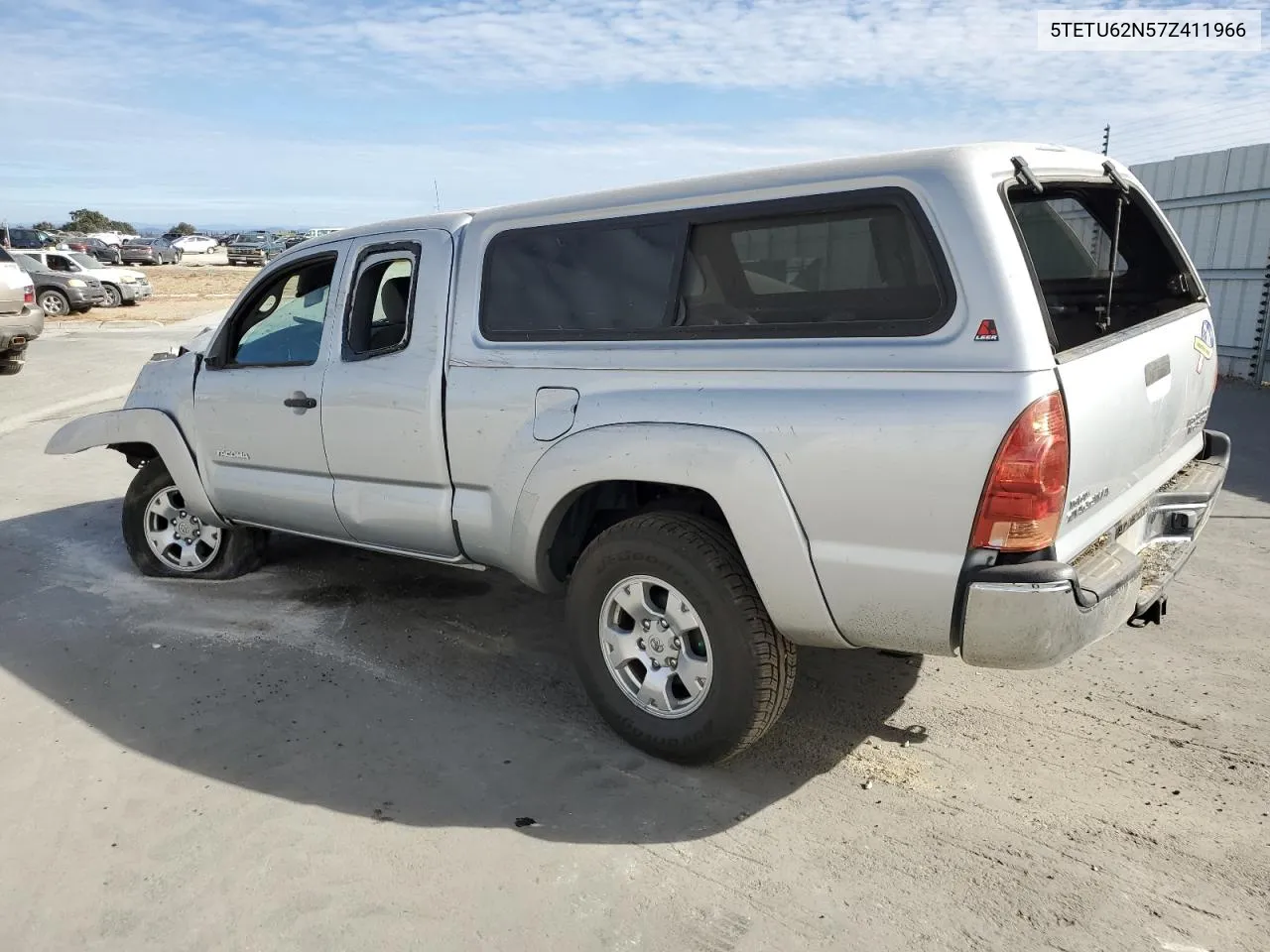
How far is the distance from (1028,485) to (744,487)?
838 millimetres

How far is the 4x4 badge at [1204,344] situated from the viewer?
371 centimetres

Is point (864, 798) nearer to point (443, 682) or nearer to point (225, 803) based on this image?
point (443, 682)

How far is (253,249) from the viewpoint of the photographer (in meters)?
46.8

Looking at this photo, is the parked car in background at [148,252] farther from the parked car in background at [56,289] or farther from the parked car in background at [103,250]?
the parked car in background at [56,289]

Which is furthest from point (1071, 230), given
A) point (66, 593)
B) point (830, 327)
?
point (66, 593)

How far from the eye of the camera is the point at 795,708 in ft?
12.8

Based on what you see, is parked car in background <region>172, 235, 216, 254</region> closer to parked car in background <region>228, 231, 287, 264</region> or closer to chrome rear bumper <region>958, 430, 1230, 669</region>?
parked car in background <region>228, 231, 287, 264</region>

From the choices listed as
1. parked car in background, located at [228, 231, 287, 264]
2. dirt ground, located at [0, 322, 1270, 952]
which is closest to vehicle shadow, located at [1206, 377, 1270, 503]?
dirt ground, located at [0, 322, 1270, 952]

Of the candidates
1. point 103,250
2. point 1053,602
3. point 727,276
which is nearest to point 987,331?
point 1053,602

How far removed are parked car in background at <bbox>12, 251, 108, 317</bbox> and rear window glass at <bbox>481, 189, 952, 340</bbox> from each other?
21740mm

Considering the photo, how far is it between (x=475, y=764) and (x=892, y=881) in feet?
4.93

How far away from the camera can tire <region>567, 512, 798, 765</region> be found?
10.5 feet

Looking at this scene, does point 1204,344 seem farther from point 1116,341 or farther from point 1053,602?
point 1053,602

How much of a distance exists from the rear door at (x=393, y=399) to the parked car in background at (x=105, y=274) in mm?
21844
